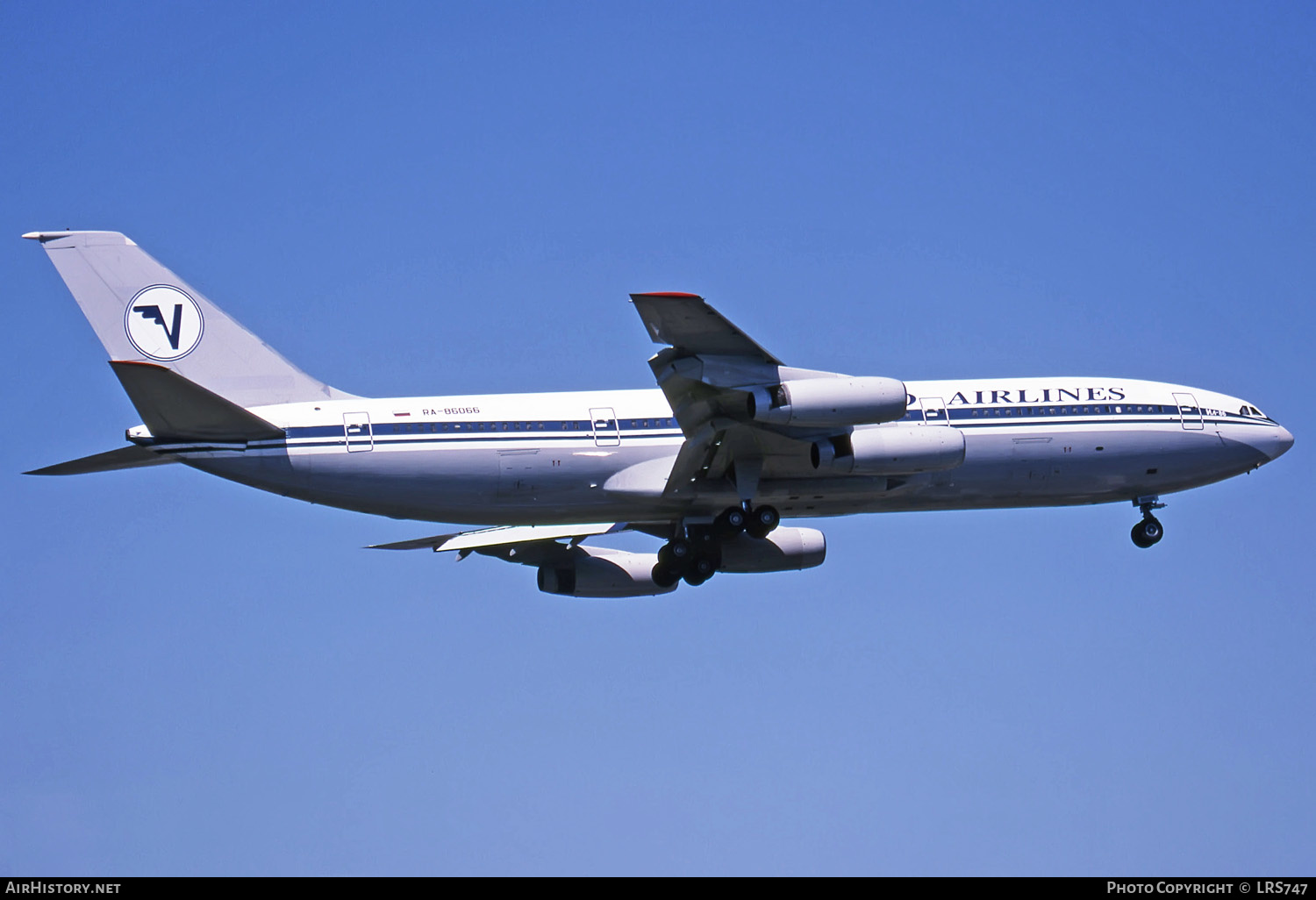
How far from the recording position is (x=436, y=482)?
32.9 m

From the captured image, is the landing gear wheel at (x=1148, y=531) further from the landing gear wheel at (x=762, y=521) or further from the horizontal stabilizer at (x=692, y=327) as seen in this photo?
the horizontal stabilizer at (x=692, y=327)

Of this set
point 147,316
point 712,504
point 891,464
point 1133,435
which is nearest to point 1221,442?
point 1133,435

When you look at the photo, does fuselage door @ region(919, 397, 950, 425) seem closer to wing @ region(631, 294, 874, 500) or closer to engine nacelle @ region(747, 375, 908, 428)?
wing @ region(631, 294, 874, 500)

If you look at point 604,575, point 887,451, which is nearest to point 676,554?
point 604,575

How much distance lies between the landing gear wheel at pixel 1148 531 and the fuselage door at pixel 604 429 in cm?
1318

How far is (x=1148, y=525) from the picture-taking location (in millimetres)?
38531

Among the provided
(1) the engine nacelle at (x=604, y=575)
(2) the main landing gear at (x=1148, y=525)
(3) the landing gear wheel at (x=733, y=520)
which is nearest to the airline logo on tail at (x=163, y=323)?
(1) the engine nacelle at (x=604, y=575)

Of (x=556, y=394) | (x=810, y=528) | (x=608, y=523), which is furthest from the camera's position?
(x=810, y=528)

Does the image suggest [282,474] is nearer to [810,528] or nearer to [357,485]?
[357,485]

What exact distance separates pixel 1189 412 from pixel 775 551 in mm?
10215

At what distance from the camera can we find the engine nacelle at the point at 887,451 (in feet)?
108

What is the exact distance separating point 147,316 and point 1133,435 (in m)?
21.7
